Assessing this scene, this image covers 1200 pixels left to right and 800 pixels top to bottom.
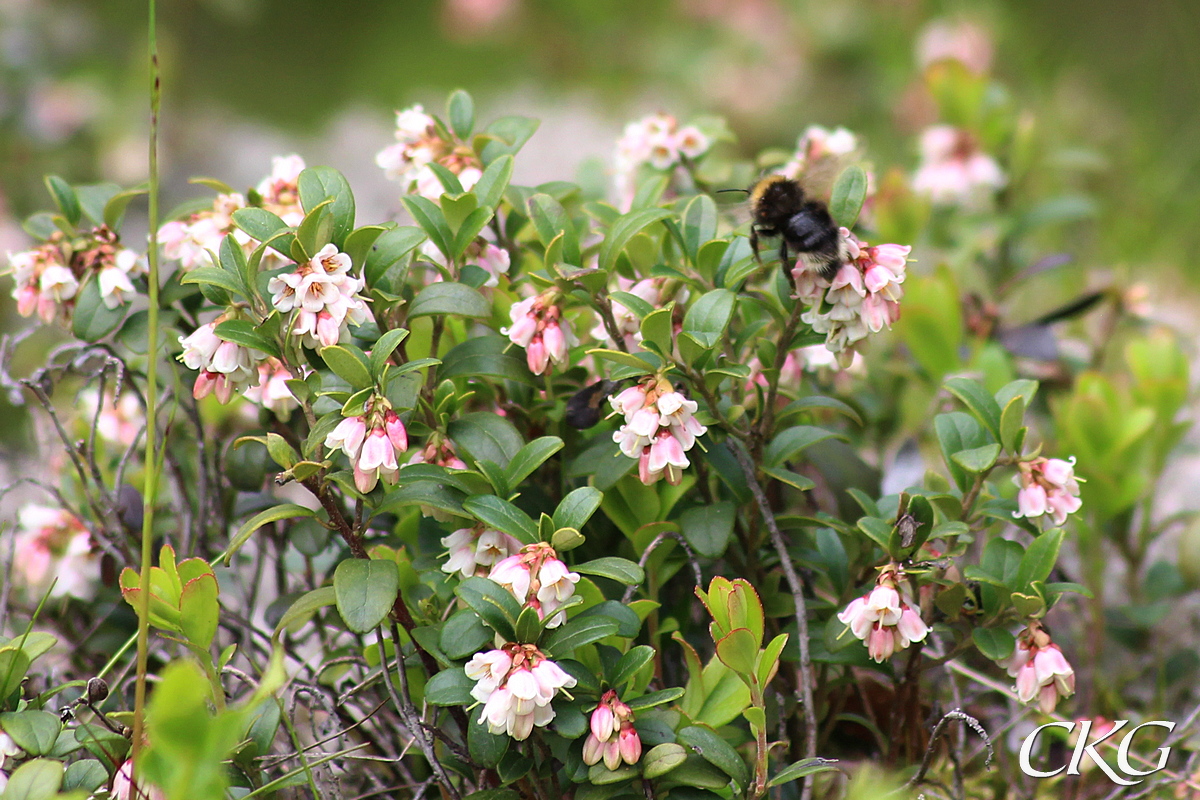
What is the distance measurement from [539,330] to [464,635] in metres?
0.28

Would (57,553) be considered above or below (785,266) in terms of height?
below

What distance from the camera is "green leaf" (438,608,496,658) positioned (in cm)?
86

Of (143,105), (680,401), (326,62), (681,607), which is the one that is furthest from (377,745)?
(326,62)

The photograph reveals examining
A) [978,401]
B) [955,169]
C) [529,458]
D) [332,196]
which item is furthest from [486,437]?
[955,169]

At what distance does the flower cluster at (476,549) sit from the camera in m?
0.91

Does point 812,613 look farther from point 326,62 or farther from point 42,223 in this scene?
point 326,62

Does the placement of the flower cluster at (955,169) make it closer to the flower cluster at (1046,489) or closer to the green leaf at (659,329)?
the flower cluster at (1046,489)

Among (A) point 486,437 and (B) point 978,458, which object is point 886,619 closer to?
(B) point 978,458

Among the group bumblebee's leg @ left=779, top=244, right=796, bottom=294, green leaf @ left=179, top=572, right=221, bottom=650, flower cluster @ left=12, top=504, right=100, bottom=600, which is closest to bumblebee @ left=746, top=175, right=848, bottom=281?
bumblebee's leg @ left=779, top=244, right=796, bottom=294

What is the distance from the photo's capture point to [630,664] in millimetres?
885

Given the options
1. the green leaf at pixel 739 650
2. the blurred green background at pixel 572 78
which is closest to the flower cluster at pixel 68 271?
the green leaf at pixel 739 650

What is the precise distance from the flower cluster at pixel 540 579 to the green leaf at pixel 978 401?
0.42 meters

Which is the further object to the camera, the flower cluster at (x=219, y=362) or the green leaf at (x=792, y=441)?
the green leaf at (x=792, y=441)

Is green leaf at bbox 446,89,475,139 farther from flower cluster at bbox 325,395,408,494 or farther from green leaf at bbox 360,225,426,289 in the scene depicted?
flower cluster at bbox 325,395,408,494
